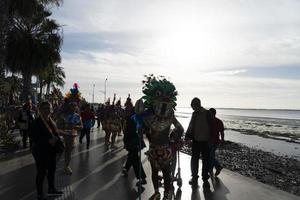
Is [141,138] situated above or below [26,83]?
below

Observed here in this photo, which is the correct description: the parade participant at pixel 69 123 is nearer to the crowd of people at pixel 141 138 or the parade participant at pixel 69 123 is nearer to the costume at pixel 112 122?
the crowd of people at pixel 141 138

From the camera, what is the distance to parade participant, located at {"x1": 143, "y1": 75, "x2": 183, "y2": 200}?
6535 millimetres

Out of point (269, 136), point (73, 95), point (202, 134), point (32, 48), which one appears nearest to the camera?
point (202, 134)

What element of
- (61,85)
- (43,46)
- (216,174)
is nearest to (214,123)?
(216,174)

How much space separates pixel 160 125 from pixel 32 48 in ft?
61.9

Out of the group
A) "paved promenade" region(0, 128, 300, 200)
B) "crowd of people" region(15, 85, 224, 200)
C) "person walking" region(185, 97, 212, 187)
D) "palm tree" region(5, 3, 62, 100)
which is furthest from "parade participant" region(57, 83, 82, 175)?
"palm tree" region(5, 3, 62, 100)

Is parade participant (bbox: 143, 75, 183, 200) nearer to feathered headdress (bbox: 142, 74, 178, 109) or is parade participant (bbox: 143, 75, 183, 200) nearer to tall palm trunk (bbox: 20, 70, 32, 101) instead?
feathered headdress (bbox: 142, 74, 178, 109)

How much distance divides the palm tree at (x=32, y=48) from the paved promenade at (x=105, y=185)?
13.4 metres

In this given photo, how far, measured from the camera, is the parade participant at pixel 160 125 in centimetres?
654

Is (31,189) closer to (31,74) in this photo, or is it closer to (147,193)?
(147,193)

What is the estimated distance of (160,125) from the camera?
6.62 metres

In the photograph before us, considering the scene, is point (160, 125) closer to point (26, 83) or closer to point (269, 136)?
point (26, 83)

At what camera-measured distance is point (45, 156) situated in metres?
6.64

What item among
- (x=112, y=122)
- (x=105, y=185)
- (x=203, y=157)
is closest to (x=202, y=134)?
(x=203, y=157)
